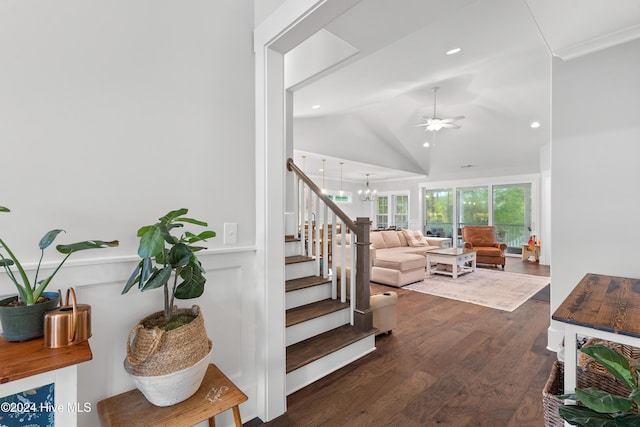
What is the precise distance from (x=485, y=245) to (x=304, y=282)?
6145 mm

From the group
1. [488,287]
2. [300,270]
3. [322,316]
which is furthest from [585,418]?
[488,287]

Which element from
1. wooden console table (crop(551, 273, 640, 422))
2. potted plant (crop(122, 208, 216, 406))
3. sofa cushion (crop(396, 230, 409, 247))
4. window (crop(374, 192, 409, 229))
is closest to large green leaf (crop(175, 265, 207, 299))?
potted plant (crop(122, 208, 216, 406))

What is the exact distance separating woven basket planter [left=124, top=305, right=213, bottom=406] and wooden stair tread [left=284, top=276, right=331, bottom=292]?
52.9 inches

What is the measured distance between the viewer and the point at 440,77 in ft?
15.1

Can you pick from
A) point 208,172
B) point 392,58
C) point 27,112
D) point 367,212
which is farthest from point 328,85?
point 367,212

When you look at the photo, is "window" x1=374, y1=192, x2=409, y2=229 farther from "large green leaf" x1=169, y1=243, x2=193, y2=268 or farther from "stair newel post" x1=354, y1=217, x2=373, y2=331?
"large green leaf" x1=169, y1=243, x2=193, y2=268

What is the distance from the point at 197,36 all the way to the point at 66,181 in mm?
981

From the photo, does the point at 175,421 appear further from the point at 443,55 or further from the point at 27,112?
the point at 443,55

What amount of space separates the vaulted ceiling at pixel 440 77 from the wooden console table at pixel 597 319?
1.81 meters

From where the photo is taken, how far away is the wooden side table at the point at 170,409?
1133 mm

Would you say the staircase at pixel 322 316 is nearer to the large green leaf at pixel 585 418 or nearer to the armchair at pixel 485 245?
the large green leaf at pixel 585 418

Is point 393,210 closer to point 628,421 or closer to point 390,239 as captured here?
point 390,239

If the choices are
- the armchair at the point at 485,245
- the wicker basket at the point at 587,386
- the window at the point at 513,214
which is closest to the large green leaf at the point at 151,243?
the wicker basket at the point at 587,386

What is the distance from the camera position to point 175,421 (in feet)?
3.69
